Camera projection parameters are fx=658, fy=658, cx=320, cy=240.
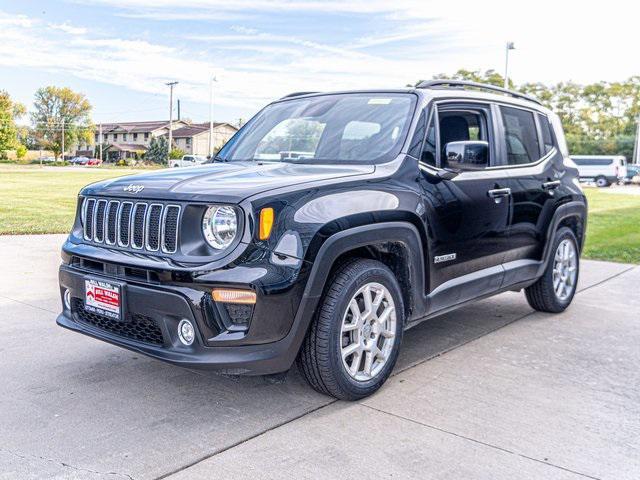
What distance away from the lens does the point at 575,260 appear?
20.1 ft

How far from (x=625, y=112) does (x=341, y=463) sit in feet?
254

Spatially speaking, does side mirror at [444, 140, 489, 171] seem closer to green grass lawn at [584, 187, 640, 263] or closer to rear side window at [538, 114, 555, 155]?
rear side window at [538, 114, 555, 155]

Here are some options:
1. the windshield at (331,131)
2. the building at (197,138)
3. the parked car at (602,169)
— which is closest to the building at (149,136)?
the building at (197,138)

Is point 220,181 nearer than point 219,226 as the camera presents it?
No

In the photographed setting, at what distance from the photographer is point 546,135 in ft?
19.0

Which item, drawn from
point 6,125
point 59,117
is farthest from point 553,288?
point 59,117

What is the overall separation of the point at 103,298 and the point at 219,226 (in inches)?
33.0

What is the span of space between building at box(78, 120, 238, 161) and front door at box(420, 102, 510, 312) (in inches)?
3587

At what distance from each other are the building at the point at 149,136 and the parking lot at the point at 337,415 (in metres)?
91.4

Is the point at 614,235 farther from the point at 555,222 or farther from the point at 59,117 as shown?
the point at 59,117

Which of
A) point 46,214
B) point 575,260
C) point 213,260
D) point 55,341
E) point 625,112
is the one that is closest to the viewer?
point 213,260

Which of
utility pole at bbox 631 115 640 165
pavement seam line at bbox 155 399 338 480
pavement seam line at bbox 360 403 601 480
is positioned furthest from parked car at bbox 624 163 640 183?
pavement seam line at bbox 155 399 338 480

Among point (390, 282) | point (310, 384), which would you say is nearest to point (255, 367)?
point (310, 384)

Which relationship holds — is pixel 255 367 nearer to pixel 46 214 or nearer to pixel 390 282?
pixel 390 282
